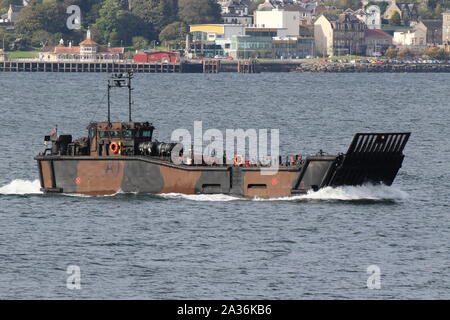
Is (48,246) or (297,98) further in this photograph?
(297,98)

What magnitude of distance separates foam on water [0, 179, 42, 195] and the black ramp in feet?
56.0

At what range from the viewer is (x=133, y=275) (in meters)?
52.5

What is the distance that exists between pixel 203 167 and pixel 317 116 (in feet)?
246

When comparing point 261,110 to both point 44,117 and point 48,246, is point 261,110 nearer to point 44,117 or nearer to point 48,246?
point 44,117

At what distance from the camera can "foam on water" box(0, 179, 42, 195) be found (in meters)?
74.0

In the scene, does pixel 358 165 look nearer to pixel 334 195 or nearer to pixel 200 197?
pixel 334 195

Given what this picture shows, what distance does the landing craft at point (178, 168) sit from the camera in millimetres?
67312

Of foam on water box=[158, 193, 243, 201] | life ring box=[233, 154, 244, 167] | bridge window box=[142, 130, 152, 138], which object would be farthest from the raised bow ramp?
bridge window box=[142, 130, 152, 138]

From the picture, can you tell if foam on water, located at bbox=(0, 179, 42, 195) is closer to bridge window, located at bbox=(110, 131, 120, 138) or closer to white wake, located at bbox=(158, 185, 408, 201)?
bridge window, located at bbox=(110, 131, 120, 138)

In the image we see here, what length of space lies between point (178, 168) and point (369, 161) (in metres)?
9.80

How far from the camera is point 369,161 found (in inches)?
2680
